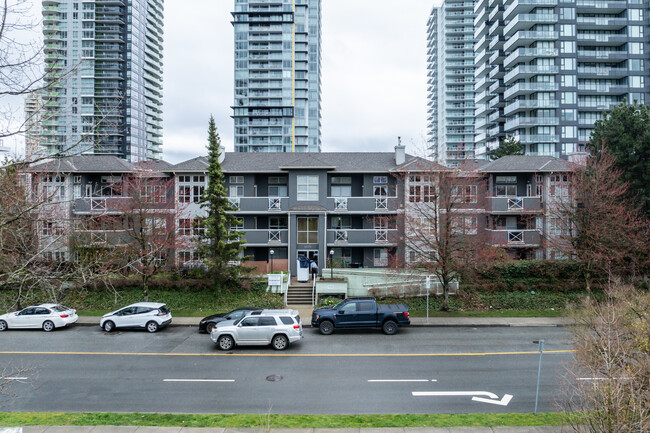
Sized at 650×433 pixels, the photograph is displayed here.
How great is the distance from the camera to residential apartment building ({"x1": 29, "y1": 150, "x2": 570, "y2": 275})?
100.0 ft

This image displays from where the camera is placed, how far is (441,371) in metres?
15.0

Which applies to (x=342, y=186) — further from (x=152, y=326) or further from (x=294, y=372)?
(x=294, y=372)

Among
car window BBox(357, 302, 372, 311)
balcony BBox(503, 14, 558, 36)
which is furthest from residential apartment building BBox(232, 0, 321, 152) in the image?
car window BBox(357, 302, 372, 311)

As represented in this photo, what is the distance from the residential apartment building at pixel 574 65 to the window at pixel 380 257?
1867 inches

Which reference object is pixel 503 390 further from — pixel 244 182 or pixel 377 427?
pixel 244 182

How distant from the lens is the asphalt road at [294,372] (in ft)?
40.0

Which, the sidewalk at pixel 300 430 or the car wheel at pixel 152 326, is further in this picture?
the car wheel at pixel 152 326

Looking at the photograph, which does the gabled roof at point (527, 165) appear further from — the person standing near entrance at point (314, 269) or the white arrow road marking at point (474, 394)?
the white arrow road marking at point (474, 394)

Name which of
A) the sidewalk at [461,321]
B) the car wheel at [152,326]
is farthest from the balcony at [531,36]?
the car wheel at [152,326]

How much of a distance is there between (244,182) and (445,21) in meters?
114

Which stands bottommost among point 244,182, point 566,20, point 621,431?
point 621,431

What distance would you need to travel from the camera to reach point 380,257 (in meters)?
32.6

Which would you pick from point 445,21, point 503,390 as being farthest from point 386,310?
point 445,21

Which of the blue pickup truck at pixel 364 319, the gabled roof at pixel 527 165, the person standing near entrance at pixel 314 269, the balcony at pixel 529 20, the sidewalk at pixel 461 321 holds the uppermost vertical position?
the balcony at pixel 529 20
